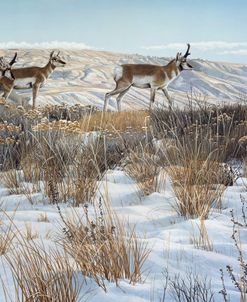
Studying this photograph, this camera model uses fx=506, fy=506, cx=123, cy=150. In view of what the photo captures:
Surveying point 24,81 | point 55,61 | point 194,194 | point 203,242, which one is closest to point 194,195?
point 194,194

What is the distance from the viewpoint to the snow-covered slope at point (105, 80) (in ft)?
176

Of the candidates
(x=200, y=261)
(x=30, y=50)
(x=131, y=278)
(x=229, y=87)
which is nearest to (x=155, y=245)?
(x=200, y=261)

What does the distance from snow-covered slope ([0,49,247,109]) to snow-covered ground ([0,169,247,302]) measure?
134 ft

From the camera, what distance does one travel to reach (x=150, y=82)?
44.3 ft

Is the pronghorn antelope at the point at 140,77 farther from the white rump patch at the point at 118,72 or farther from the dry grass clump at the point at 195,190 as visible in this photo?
the dry grass clump at the point at 195,190

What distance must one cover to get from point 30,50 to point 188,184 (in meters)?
89.5

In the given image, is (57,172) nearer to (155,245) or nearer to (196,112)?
(155,245)

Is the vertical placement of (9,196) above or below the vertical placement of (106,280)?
below

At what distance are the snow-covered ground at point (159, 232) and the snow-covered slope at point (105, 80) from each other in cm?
4087

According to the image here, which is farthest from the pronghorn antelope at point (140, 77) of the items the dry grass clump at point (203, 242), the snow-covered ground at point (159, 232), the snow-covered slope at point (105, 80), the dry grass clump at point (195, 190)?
the snow-covered slope at point (105, 80)

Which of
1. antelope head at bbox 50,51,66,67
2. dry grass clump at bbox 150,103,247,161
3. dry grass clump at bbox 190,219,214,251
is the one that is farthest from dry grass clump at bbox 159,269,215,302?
antelope head at bbox 50,51,66,67

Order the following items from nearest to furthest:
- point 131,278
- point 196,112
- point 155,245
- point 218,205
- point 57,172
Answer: point 131,278
point 155,245
point 218,205
point 57,172
point 196,112

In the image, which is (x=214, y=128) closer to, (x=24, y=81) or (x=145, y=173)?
(x=145, y=173)

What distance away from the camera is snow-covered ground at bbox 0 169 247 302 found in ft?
6.34
